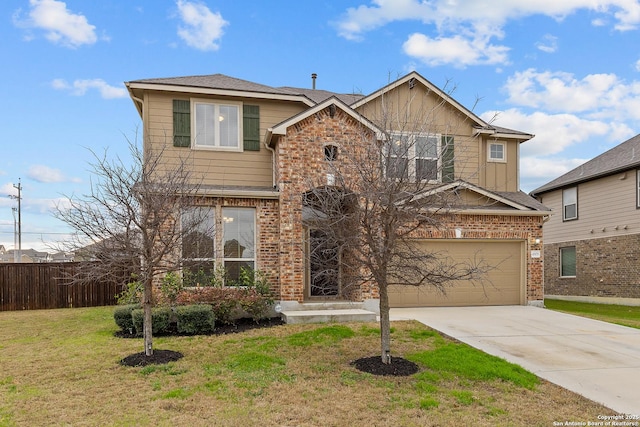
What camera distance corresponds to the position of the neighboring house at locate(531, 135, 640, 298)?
51.9 ft

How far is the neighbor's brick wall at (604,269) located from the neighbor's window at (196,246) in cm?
1522

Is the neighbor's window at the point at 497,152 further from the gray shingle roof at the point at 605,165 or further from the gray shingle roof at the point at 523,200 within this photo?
the gray shingle roof at the point at 605,165

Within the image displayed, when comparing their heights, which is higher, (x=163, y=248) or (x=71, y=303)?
(x=163, y=248)

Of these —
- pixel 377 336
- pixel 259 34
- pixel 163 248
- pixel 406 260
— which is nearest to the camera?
pixel 406 260

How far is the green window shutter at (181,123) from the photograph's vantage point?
36.9ft

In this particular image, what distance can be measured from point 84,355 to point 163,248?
2.38 m

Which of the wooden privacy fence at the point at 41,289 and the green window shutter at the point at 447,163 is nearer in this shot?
the green window shutter at the point at 447,163

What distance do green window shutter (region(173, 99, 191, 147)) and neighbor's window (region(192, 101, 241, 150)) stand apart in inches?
6.2

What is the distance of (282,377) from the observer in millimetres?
5883

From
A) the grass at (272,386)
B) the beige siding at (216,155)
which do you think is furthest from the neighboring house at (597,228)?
the beige siding at (216,155)

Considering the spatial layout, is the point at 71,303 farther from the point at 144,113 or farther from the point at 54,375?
the point at 54,375

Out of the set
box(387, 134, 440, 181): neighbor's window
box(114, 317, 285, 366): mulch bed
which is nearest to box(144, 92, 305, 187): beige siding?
box(114, 317, 285, 366): mulch bed

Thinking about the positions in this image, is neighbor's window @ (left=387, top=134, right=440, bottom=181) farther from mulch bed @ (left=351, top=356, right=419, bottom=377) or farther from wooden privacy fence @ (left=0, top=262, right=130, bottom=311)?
wooden privacy fence @ (left=0, top=262, right=130, bottom=311)

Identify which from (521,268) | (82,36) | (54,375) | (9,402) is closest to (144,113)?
(82,36)
